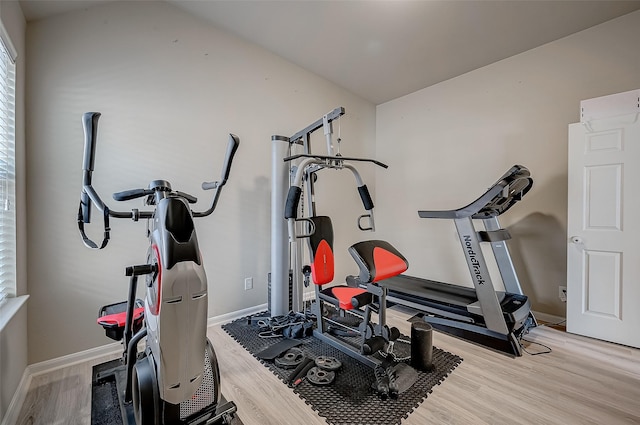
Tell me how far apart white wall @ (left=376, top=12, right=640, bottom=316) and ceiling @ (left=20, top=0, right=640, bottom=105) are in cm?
22

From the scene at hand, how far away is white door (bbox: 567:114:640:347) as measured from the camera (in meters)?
2.34

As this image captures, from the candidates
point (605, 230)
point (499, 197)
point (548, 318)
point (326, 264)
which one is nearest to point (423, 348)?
point (326, 264)

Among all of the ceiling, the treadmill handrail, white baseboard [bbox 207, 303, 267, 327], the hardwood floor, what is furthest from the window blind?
the treadmill handrail

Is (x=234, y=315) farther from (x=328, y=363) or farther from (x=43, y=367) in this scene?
(x=43, y=367)

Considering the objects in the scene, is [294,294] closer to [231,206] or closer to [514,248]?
[231,206]

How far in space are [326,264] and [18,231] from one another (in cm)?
208

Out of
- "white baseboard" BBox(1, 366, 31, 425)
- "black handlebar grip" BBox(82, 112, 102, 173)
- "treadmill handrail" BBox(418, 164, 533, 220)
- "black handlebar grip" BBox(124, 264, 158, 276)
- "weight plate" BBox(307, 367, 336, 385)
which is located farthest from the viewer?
"treadmill handrail" BBox(418, 164, 533, 220)

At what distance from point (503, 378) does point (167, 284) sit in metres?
2.15

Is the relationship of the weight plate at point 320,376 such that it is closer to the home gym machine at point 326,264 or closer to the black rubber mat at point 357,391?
the black rubber mat at point 357,391

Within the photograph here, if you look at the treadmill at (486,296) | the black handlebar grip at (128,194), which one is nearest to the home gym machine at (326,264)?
the treadmill at (486,296)

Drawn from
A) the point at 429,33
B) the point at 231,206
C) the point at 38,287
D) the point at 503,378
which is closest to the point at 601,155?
the point at 429,33

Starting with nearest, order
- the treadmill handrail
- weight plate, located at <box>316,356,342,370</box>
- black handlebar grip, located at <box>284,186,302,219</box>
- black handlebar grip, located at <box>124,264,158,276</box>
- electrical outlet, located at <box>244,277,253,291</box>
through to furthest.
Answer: black handlebar grip, located at <box>124,264,158,276</box> → weight plate, located at <box>316,356,342,370</box> → black handlebar grip, located at <box>284,186,302,219</box> → the treadmill handrail → electrical outlet, located at <box>244,277,253,291</box>

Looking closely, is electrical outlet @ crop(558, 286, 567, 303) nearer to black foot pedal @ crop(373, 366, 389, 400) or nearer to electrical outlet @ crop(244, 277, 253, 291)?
black foot pedal @ crop(373, 366, 389, 400)

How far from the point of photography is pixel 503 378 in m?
1.93
